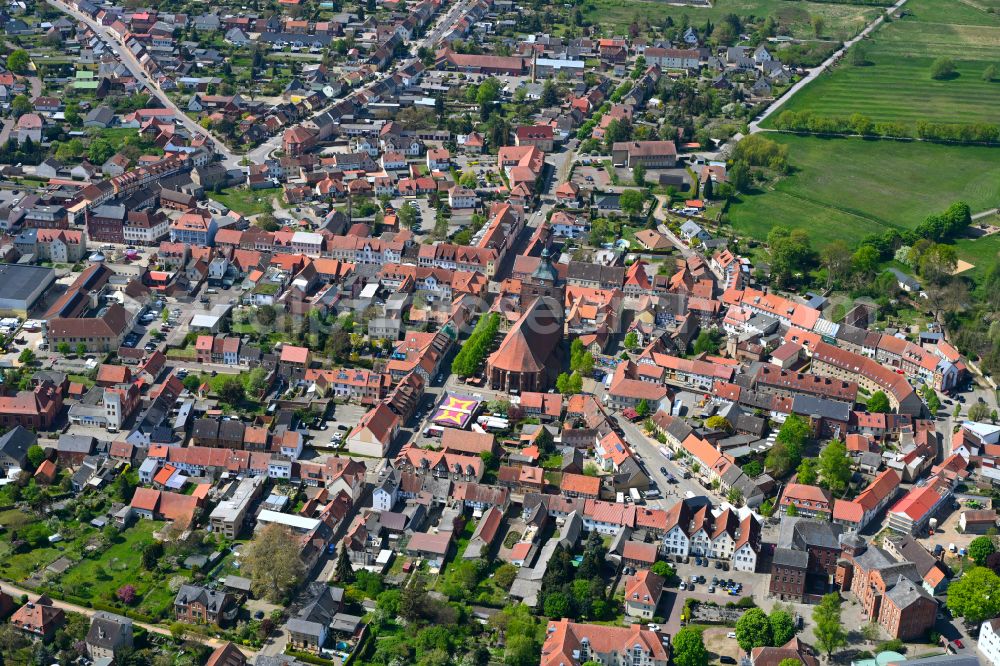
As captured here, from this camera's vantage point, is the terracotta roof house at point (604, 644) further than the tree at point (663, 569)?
No

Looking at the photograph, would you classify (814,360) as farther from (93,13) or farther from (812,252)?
(93,13)

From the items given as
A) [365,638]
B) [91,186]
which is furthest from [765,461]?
[91,186]

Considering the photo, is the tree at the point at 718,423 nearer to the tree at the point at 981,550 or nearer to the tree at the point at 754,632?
the tree at the point at 981,550

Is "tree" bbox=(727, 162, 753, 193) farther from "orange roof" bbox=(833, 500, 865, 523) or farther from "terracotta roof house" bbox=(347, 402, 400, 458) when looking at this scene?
"terracotta roof house" bbox=(347, 402, 400, 458)

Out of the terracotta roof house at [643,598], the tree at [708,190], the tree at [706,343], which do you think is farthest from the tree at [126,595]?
the tree at [708,190]

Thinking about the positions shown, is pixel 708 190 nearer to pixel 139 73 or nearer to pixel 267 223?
pixel 267 223

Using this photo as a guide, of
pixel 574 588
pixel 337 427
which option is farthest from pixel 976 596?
pixel 337 427
